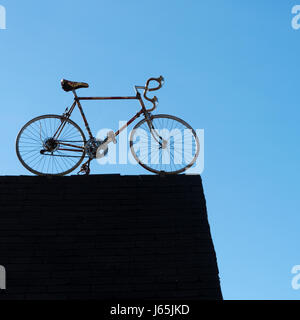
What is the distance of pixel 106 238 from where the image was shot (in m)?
8.45

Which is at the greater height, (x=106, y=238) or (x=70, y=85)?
(x=70, y=85)

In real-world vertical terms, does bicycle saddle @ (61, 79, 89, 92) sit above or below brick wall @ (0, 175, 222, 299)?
above

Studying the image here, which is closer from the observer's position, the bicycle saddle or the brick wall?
the brick wall

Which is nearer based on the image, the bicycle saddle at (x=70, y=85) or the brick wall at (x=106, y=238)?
the brick wall at (x=106, y=238)

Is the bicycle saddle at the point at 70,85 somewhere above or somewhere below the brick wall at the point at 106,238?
above

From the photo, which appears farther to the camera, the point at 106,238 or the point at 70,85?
the point at 70,85

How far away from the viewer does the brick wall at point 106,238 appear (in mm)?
8016

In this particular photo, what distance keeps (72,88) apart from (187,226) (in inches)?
119

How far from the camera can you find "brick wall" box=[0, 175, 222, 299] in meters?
8.02

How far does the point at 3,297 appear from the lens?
26.1ft
